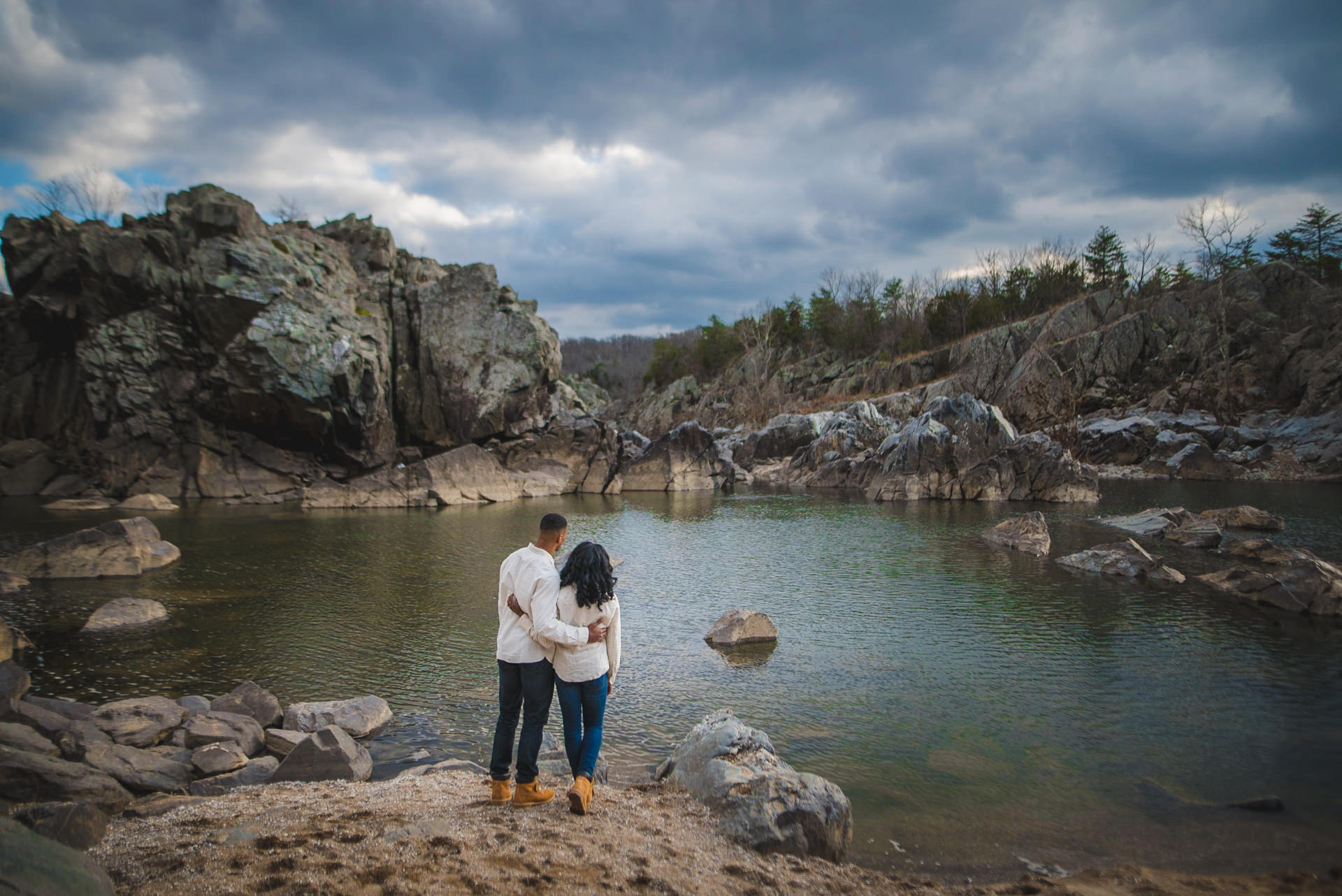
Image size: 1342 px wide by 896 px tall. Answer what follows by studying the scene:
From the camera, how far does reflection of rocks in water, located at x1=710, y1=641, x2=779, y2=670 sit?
12227mm

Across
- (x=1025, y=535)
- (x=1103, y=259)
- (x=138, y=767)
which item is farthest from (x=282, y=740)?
(x=1103, y=259)

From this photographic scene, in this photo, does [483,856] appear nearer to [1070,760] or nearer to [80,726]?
[80,726]

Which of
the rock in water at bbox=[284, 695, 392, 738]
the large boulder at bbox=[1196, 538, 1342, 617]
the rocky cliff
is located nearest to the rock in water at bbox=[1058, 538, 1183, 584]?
the large boulder at bbox=[1196, 538, 1342, 617]

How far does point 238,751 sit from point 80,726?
184cm

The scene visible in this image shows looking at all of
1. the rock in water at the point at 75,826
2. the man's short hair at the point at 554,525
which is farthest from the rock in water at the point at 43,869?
the man's short hair at the point at 554,525

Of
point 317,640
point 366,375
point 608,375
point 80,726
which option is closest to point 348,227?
point 366,375

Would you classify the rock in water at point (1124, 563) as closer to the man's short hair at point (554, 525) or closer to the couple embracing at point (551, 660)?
the couple embracing at point (551, 660)

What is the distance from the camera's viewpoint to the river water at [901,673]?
7.07 m

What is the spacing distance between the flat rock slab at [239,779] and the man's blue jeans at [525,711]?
3099 millimetres

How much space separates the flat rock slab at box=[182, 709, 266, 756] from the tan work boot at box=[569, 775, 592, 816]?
4915 millimetres

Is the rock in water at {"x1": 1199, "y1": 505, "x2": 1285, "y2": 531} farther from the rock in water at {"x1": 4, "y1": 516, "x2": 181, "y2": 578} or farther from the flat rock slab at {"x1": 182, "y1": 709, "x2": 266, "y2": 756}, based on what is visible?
the rock in water at {"x1": 4, "y1": 516, "x2": 181, "y2": 578}

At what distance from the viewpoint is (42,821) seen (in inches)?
193

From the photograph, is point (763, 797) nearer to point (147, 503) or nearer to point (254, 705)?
point (254, 705)

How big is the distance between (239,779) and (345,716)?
180cm
